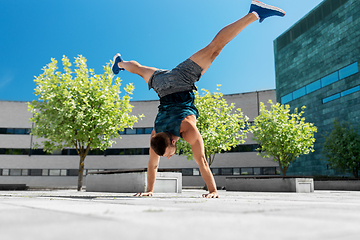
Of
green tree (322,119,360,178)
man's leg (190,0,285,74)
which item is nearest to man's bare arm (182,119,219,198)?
man's leg (190,0,285,74)

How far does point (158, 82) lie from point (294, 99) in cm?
2963

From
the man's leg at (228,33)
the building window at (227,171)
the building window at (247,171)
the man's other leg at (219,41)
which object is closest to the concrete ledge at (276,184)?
the man's leg at (228,33)

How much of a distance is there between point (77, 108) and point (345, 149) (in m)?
20.2

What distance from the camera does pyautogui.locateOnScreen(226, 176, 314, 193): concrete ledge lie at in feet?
43.8

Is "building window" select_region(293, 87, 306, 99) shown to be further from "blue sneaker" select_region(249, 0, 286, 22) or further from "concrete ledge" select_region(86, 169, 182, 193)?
"blue sneaker" select_region(249, 0, 286, 22)

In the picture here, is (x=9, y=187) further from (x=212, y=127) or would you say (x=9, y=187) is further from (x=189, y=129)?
(x=189, y=129)

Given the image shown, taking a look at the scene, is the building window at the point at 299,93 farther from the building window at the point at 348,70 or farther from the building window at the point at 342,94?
the building window at the point at 348,70

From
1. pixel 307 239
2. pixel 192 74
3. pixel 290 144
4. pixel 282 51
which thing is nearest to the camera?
pixel 307 239

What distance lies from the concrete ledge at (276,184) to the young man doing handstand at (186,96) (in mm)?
10358

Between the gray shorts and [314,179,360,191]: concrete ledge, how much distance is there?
18.4 metres

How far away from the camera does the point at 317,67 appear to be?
28625 millimetres

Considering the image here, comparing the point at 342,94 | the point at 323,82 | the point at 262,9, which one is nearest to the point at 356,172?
the point at 342,94

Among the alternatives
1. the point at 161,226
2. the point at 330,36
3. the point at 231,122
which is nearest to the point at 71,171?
the point at 231,122

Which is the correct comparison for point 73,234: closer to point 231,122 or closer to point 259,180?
point 259,180
